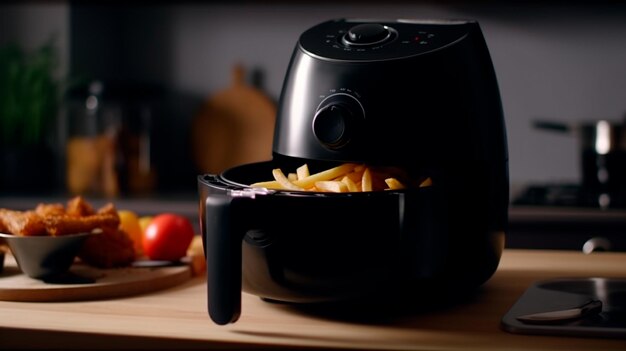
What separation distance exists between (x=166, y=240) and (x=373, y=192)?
1.41ft

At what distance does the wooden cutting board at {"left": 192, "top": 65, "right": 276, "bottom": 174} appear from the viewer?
300cm

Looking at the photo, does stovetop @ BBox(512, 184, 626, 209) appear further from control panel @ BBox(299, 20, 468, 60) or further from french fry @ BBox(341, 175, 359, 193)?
french fry @ BBox(341, 175, 359, 193)

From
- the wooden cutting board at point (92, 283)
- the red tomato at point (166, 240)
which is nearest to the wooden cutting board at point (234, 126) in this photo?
the red tomato at point (166, 240)

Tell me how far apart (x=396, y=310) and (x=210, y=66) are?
88.7 inches

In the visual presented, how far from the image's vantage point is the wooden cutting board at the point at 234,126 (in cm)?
300

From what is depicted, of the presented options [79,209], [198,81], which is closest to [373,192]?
[79,209]

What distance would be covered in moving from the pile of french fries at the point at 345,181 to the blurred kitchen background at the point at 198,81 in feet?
5.39

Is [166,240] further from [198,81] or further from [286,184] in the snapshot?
[198,81]

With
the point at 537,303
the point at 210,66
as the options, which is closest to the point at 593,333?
the point at 537,303

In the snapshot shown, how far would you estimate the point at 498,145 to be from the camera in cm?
101

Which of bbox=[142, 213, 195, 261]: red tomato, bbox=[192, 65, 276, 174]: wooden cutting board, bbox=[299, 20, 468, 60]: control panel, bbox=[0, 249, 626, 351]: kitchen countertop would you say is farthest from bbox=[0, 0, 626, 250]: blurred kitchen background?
bbox=[0, 249, 626, 351]: kitchen countertop

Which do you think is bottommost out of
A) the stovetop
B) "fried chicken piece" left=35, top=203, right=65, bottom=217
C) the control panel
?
the stovetop

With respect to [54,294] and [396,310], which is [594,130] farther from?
[54,294]

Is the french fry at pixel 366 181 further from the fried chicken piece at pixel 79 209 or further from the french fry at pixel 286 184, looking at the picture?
the fried chicken piece at pixel 79 209
